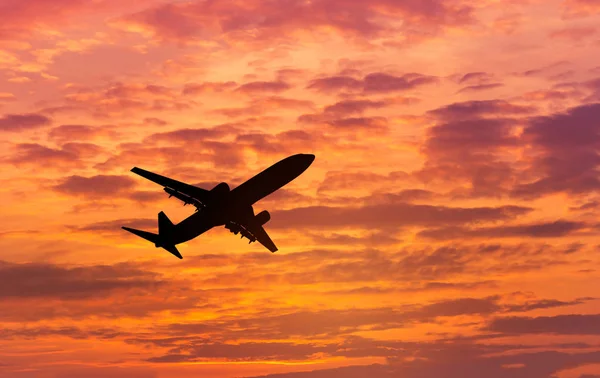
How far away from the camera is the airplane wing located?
7564 inches

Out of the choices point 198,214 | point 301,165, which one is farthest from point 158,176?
point 301,165

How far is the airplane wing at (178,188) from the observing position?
192m

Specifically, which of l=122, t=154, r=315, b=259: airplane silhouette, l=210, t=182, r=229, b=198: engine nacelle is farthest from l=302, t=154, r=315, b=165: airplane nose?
l=210, t=182, r=229, b=198: engine nacelle

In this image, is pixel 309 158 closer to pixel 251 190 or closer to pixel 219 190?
pixel 251 190

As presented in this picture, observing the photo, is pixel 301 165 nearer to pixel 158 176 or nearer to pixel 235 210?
pixel 235 210

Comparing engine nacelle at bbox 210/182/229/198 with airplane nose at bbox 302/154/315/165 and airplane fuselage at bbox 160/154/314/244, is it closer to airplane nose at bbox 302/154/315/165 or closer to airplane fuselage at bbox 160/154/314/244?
airplane fuselage at bbox 160/154/314/244

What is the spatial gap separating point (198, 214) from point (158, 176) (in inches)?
466

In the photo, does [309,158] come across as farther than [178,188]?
Yes

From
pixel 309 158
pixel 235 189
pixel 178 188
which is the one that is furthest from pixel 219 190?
pixel 309 158

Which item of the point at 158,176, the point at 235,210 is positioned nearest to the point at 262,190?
the point at 235,210

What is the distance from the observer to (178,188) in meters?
193

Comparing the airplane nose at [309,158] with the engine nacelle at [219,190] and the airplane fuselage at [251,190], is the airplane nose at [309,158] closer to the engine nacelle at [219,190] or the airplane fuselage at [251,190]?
the airplane fuselage at [251,190]

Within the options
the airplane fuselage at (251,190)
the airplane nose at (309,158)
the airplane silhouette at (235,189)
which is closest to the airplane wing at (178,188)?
the airplane silhouette at (235,189)

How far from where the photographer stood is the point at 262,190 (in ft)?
629
